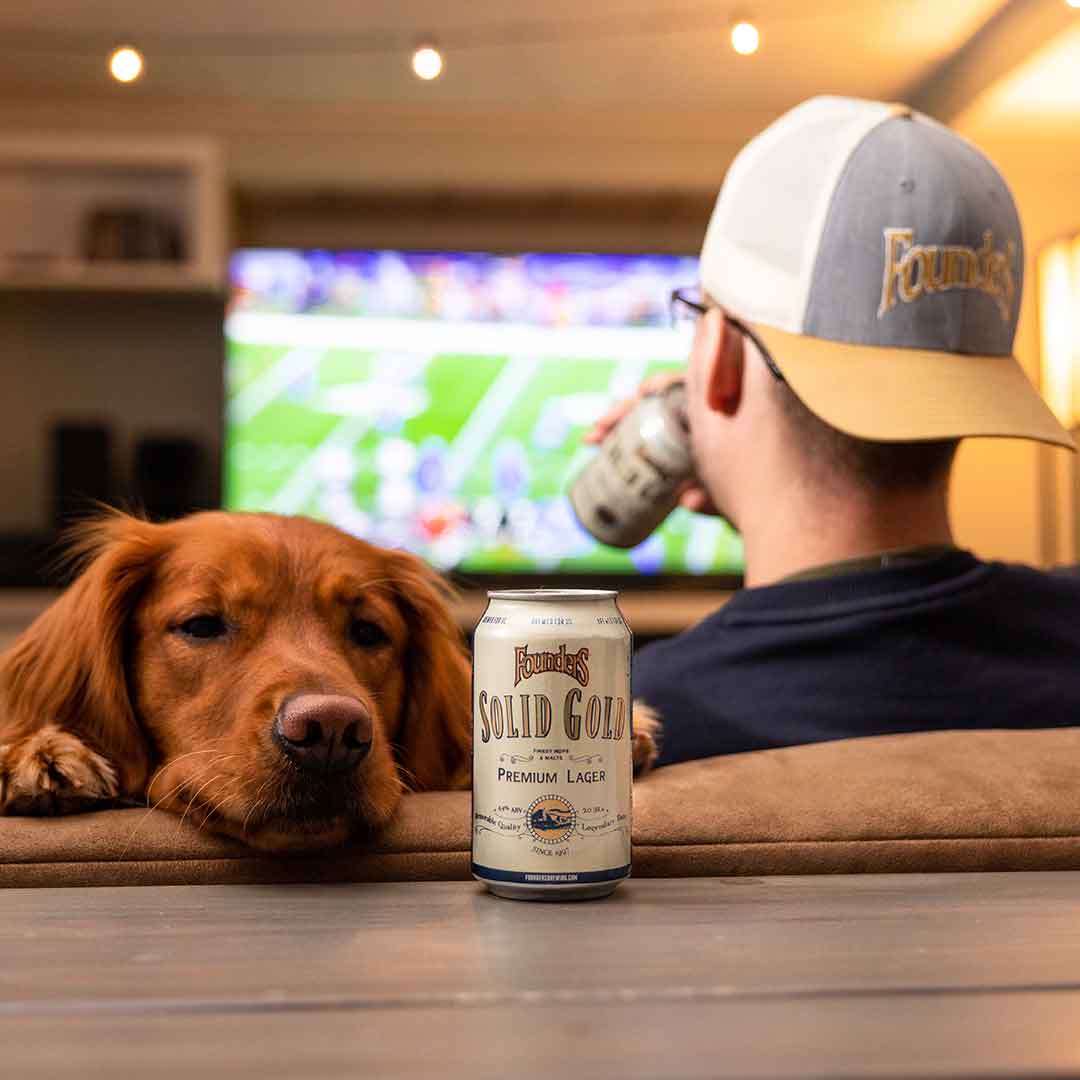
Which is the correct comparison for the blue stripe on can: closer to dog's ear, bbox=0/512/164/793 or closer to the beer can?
dog's ear, bbox=0/512/164/793

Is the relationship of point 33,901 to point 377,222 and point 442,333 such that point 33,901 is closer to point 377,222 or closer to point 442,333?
point 442,333

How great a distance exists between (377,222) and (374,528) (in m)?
1.38

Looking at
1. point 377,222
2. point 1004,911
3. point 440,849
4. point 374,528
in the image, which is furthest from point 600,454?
point 377,222

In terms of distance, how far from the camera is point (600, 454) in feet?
6.37

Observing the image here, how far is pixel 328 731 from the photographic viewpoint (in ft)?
3.49

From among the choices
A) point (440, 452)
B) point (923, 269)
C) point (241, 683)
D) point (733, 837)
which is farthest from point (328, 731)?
point (440, 452)

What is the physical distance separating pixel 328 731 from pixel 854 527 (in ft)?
2.45

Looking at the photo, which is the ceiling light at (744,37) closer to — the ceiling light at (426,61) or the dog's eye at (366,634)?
the ceiling light at (426,61)

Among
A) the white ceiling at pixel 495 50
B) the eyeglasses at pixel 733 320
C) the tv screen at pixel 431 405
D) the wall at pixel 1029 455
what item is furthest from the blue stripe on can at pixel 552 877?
the wall at pixel 1029 455

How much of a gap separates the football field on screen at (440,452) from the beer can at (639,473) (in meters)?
3.47

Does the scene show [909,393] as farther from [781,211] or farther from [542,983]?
[542,983]

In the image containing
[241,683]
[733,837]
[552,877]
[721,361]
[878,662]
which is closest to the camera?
[552,877]

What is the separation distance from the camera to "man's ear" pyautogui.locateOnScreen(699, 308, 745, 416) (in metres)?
1.59

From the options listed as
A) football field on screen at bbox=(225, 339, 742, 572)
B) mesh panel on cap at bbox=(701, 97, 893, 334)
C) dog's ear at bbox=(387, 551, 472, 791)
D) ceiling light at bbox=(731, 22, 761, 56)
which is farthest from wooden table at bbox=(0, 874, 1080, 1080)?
football field on screen at bbox=(225, 339, 742, 572)
